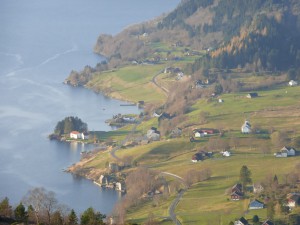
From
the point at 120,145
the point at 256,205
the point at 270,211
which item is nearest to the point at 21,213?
the point at 270,211

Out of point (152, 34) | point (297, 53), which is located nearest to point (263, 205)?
point (297, 53)

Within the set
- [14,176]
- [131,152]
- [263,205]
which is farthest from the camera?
[131,152]

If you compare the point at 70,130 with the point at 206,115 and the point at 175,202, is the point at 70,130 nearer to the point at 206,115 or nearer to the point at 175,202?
the point at 206,115

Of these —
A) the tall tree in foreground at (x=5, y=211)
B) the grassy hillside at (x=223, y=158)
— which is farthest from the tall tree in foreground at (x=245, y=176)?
the tall tree in foreground at (x=5, y=211)

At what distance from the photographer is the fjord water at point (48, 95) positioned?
45.5 meters

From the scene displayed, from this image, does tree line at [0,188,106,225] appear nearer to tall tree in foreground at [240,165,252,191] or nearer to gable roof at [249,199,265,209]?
gable roof at [249,199,265,209]

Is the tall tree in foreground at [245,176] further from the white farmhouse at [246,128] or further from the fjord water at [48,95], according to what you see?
the white farmhouse at [246,128]

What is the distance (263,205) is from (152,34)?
56991 millimetres

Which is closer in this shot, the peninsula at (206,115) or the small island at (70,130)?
the peninsula at (206,115)

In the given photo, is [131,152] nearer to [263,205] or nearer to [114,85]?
[263,205]

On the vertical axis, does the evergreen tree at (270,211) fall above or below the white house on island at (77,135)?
below

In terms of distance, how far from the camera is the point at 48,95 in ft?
225

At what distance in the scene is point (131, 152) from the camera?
49.5 metres

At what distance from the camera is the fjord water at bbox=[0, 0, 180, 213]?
45.5 m
